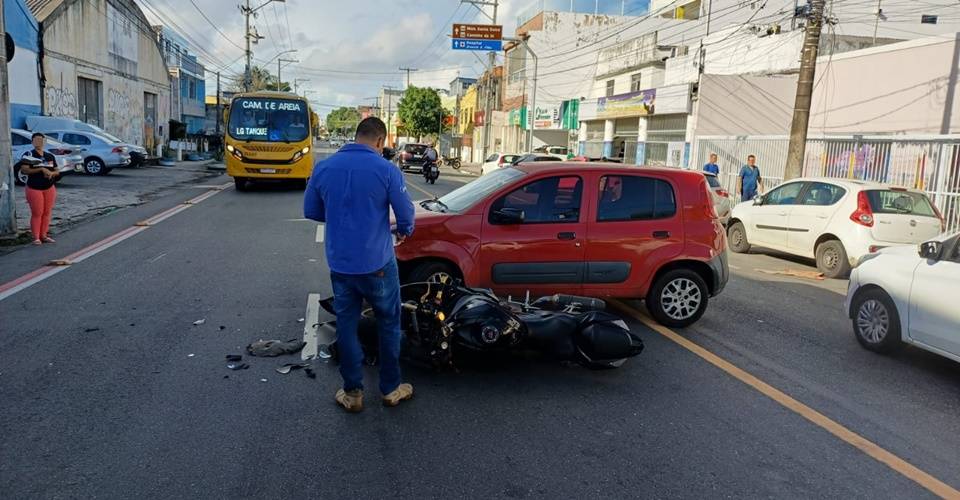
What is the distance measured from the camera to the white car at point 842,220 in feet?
35.5

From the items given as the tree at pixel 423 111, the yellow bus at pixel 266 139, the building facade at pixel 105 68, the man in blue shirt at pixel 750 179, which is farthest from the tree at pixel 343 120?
the man in blue shirt at pixel 750 179

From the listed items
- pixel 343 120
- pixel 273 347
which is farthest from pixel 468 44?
pixel 343 120

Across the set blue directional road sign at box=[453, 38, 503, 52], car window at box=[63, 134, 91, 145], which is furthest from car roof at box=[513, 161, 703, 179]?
blue directional road sign at box=[453, 38, 503, 52]

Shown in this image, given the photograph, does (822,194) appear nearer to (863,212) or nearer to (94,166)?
(863,212)

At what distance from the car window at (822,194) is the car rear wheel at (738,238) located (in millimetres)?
1553

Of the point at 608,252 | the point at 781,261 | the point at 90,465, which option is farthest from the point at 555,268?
the point at 781,261

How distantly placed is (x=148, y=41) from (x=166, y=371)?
41.9 m

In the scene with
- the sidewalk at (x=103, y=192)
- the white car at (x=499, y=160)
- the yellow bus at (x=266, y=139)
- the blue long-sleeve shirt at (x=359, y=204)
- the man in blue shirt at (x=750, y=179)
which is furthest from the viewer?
the white car at (x=499, y=160)

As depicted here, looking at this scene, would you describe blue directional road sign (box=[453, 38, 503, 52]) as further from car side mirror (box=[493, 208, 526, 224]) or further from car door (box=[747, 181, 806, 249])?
car side mirror (box=[493, 208, 526, 224])

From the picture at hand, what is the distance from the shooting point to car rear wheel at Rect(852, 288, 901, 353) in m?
6.26

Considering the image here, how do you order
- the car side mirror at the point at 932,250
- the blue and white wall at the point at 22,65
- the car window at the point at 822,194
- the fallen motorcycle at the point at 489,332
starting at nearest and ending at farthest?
the fallen motorcycle at the point at 489,332 → the car side mirror at the point at 932,250 → the car window at the point at 822,194 → the blue and white wall at the point at 22,65

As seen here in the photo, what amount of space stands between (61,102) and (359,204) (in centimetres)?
3180

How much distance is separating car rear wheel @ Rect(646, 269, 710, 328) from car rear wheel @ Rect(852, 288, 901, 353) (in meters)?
1.40

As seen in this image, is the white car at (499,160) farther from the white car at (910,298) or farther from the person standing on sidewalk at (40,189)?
the white car at (910,298)
